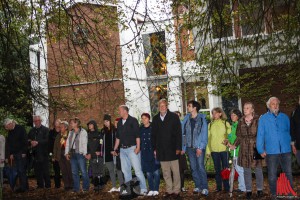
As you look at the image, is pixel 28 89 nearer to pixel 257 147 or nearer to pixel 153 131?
pixel 153 131

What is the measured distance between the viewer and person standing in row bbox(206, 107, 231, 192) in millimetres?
10656

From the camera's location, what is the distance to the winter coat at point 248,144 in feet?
31.9

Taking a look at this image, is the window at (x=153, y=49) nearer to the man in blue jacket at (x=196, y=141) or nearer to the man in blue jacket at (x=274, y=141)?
the man in blue jacket at (x=196, y=141)

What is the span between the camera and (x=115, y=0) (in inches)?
399

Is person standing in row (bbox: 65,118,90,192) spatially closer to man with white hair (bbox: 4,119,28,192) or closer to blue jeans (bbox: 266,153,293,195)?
man with white hair (bbox: 4,119,28,192)

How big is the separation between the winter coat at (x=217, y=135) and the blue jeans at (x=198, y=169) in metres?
0.29

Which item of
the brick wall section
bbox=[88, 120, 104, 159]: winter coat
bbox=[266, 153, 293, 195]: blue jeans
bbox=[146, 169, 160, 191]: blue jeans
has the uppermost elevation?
the brick wall section

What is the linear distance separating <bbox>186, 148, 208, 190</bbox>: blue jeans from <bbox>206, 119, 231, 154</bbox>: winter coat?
0.29m

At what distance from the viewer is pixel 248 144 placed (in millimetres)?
9820

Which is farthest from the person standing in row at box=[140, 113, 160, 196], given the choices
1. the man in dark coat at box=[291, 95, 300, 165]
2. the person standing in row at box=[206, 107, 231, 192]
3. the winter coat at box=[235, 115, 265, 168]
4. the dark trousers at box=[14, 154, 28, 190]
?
the dark trousers at box=[14, 154, 28, 190]

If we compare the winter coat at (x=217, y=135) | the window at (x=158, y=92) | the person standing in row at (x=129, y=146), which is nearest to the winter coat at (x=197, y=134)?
the winter coat at (x=217, y=135)

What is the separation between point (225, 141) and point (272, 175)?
5.40ft

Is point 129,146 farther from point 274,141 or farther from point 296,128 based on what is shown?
point 296,128

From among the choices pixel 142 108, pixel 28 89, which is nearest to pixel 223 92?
pixel 28 89
